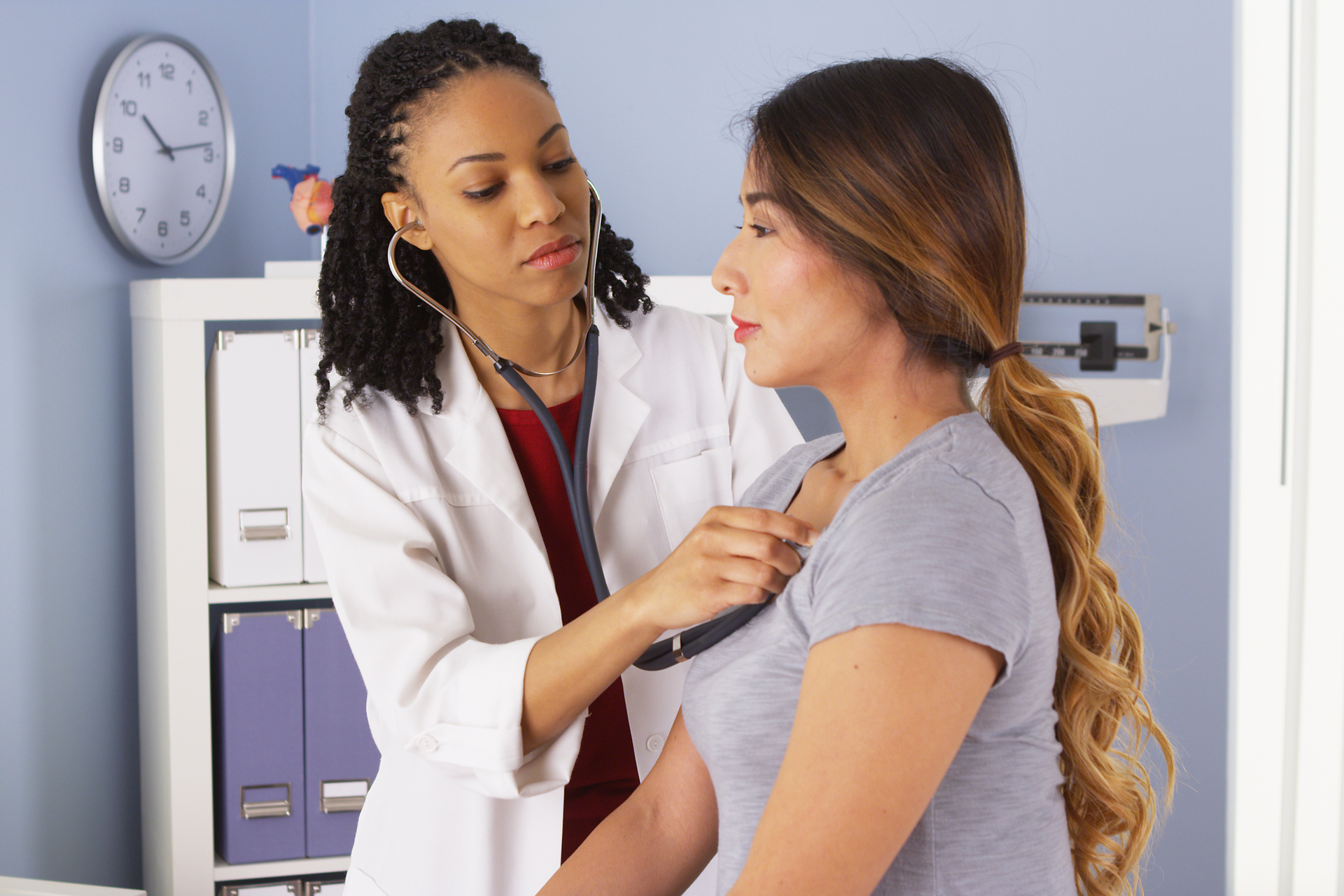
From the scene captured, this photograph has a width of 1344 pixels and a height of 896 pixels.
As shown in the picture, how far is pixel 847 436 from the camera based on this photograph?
2.97 feet

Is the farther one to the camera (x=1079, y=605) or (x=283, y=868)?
(x=283, y=868)

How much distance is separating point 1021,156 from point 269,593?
1618 millimetres

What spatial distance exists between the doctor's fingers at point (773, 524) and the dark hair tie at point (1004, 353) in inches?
7.5

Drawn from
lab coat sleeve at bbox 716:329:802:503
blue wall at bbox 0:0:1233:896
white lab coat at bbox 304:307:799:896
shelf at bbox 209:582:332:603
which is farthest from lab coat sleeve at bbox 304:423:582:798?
blue wall at bbox 0:0:1233:896

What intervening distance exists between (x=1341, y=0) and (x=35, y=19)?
71.6 inches

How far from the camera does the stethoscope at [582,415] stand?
0.98 meters

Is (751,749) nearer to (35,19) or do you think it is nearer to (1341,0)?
(1341,0)

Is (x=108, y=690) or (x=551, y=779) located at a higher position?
(x=551, y=779)

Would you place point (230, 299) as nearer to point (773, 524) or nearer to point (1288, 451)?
point (773, 524)

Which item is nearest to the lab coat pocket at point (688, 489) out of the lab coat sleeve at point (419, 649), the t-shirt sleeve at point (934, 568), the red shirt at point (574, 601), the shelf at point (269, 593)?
the red shirt at point (574, 601)

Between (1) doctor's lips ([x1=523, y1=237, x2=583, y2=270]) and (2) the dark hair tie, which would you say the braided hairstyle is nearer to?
(1) doctor's lips ([x1=523, y1=237, x2=583, y2=270])

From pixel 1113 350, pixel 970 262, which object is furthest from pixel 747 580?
pixel 1113 350

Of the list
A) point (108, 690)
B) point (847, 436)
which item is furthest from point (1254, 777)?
point (108, 690)

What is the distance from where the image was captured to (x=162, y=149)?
6.41 ft
